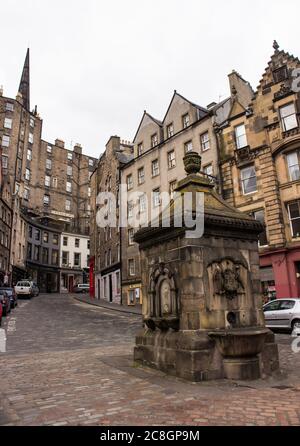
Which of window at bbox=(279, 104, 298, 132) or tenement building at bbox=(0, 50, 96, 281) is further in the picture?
tenement building at bbox=(0, 50, 96, 281)

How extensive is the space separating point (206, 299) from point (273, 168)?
19.0 metres

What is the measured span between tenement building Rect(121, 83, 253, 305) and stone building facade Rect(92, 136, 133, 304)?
2.05 meters

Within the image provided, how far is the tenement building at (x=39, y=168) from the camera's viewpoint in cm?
5703

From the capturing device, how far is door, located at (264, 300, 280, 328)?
15578 mm

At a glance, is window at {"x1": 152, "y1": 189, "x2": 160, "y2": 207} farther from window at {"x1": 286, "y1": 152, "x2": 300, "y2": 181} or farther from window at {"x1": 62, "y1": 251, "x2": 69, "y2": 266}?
window at {"x1": 62, "y1": 251, "x2": 69, "y2": 266}

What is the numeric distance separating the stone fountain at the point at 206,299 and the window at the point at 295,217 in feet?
52.9

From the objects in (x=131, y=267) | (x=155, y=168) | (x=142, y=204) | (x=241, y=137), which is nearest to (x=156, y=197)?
(x=142, y=204)

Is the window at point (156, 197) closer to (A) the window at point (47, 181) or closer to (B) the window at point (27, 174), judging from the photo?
(B) the window at point (27, 174)

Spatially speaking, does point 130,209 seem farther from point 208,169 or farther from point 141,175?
point 208,169

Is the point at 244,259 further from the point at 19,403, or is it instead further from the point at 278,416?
the point at 19,403

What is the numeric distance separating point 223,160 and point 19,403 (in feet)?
78.7

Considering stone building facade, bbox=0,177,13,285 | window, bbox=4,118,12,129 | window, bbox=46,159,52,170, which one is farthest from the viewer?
window, bbox=46,159,52,170

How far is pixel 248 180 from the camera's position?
2528 centimetres

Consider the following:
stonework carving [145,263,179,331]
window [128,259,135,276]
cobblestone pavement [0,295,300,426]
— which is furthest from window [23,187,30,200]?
stonework carving [145,263,179,331]
